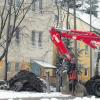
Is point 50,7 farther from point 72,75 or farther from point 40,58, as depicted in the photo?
point 72,75

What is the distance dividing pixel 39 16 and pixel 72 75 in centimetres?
3157

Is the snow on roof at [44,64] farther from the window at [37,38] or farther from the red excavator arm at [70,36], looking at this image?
the red excavator arm at [70,36]

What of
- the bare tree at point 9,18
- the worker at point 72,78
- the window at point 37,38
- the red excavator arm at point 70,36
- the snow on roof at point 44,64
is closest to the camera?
the worker at point 72,78

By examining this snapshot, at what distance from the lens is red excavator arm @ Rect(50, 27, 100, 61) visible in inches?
1003

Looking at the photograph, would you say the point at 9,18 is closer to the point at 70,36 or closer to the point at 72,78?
the point at 70,36

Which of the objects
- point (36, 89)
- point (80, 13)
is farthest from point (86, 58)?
point (36, 89)

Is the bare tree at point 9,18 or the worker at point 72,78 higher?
the bare tree at point 9,18

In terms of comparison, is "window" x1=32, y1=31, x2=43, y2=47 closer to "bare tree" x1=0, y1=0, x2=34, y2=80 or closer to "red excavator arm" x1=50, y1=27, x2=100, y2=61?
"bare tree" x1=0, y1=0, x2=34, y2=80

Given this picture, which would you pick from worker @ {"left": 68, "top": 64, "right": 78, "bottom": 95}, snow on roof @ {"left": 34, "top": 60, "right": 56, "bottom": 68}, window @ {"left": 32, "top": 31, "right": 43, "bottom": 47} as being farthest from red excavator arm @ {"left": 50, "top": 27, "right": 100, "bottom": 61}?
window @ {"left": 32, "top": 31, "right": 43, "bottom": 47}

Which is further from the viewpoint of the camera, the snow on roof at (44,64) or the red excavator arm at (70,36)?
the snow on roof at (44,64)

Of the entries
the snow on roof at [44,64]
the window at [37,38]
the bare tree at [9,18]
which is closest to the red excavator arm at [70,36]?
the bare tree at [9,18]

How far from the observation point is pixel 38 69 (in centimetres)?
5619

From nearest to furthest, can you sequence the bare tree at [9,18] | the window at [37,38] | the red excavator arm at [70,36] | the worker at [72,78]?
the worker at [72,78] → the red excavator arm at [70,36] → the bare tree at [9,18] → the window at [37,38]

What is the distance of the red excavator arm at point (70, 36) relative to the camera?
25.5 m
